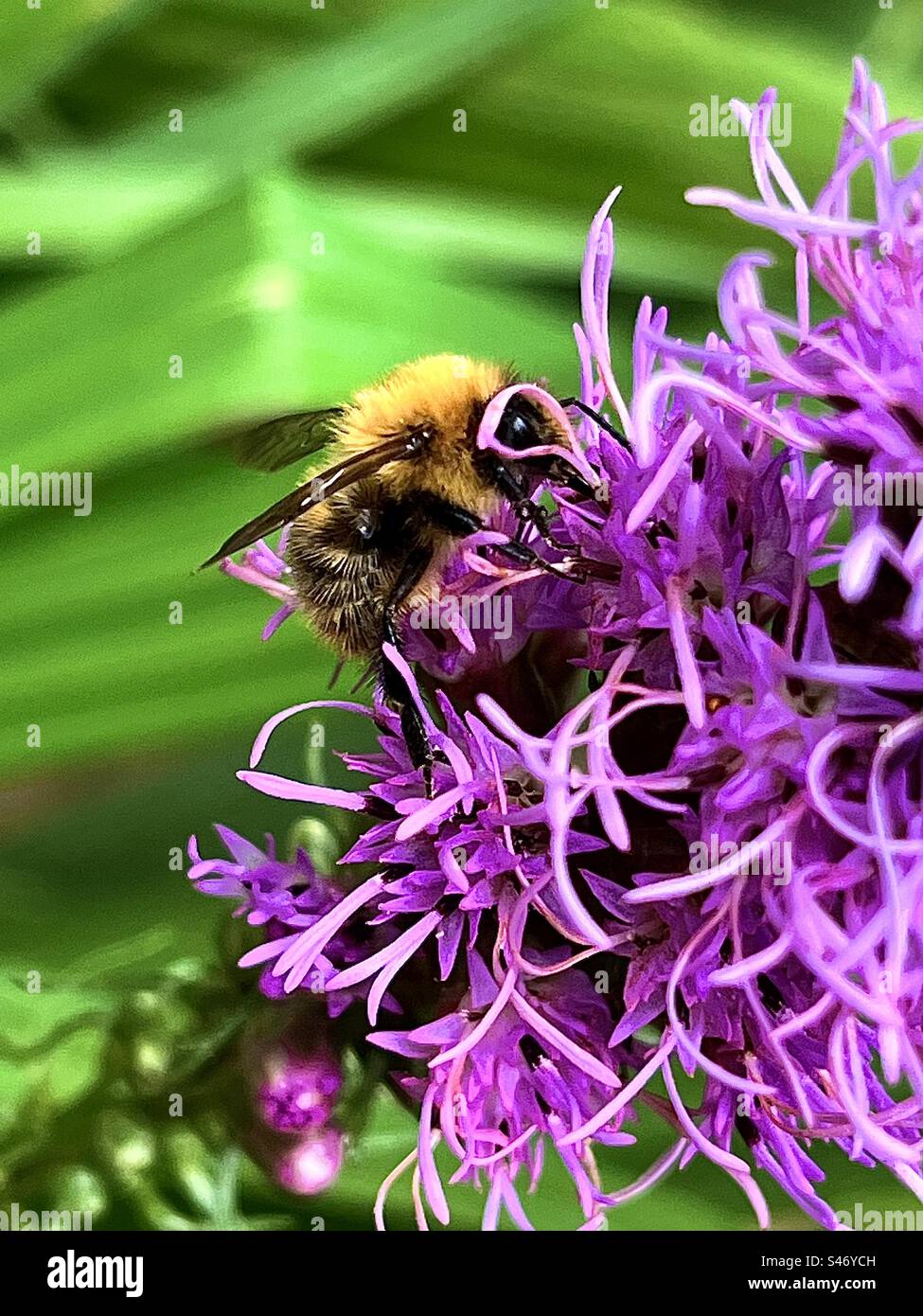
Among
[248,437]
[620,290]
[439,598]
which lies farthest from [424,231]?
[439,598]

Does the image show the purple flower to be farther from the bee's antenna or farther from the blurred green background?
the blurred green background

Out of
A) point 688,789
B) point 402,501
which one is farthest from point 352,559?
point 688,789

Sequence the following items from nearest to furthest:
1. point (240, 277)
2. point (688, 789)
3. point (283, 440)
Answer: point (688, 789)
point (283, 440)
point (240, 277)

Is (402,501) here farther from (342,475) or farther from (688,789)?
(688,789)

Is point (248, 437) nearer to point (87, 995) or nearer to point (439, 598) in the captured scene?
point (439, 598)

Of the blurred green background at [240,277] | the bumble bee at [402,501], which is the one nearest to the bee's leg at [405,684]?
the bumble bee at [402,501]

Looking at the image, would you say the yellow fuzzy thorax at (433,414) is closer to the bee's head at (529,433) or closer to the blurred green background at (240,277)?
the bee's head at (529,433)
